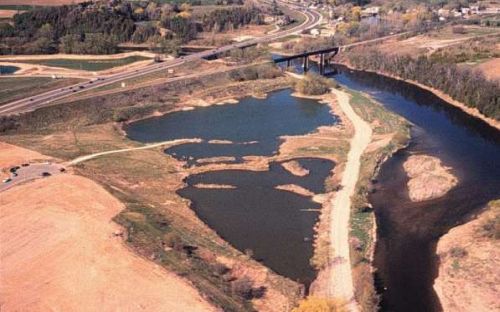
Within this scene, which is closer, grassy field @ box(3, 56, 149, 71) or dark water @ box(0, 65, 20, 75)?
dark water @ box(0, 65, 20, 75)

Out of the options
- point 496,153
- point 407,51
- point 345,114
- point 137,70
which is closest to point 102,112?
point 137,70

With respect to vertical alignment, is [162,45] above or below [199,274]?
above

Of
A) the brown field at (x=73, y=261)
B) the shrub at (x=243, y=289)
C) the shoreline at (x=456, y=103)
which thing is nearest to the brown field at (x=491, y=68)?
the shoreline at (x=456, y=103)

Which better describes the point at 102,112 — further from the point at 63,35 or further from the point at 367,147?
the point at 63,35

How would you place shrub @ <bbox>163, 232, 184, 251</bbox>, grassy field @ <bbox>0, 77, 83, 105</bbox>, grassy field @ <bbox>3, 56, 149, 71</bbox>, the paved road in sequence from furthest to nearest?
grassy field @ <bbox>3, 56, 149, 71</bbox> → grassy field @ <bbox>0, 77, 83, 105</bbox> → the paved road → shrub @ <bbox>163, 232, 184, 251</bbox>

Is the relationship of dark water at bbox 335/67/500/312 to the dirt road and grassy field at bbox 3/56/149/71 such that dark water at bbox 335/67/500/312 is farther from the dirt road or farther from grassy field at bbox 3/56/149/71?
grassy field at bbox 3/56/149/71

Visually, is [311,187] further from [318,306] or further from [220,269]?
[318,306]

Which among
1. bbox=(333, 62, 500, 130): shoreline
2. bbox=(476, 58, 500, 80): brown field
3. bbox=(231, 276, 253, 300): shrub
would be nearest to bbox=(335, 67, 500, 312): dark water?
bbox=(333, 62, 500, 130): shoreline
